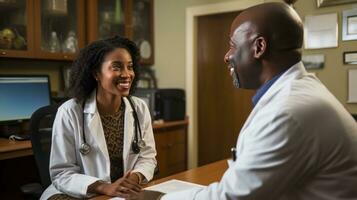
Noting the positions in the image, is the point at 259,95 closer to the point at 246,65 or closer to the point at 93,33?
the point at 246,65

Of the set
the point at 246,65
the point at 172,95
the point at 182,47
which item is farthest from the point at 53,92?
the point at 246,65

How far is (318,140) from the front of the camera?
2.53 feet

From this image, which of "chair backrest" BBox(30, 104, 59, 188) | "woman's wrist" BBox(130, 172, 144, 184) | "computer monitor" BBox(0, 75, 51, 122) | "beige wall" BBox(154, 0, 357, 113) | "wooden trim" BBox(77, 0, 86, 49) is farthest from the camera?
"beige wall" BBox(154, 0, 357, 113)

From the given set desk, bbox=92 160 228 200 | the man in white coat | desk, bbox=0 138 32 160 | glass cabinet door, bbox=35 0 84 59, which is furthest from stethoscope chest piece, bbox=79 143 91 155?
glass cabinet door, bbox=35 0 84 59

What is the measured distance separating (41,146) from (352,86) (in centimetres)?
211

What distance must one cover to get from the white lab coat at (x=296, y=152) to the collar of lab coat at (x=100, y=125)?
0.81 meters

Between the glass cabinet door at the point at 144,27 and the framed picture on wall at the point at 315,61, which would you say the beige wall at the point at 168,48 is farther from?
the framed picture on wall at the point at 315,61

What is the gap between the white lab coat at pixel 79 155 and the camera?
147 cm

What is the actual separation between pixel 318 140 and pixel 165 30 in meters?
3.22

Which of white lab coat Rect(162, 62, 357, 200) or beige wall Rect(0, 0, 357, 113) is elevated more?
beige wall Rect(0, 0, 357, 113)

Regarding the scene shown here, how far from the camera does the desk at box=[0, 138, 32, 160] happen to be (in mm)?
2168

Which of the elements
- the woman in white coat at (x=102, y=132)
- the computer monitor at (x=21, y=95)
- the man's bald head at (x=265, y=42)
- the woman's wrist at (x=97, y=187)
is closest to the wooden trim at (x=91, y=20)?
the computer monitor at (x=21, y=95)

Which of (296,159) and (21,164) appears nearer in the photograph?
(296,159)

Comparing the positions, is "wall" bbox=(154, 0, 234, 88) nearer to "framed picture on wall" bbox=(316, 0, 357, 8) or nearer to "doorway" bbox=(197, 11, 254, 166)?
"doorway" bbox=(197, 11, 254, 166)
